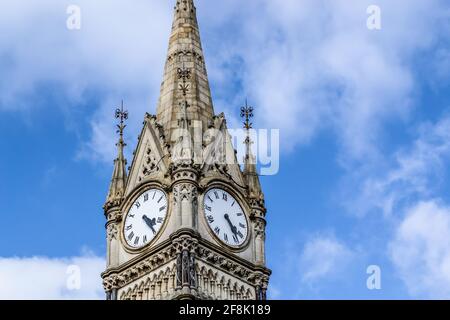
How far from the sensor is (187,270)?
70.2m

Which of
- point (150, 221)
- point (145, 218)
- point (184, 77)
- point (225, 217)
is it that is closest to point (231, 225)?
point (225, 217)

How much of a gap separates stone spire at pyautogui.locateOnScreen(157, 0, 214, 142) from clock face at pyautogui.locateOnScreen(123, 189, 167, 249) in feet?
11.9

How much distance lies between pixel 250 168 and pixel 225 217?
435 cm

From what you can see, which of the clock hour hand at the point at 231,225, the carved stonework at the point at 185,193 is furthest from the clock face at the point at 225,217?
the carved stonework at the point at 185,193

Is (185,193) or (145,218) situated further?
(145,218)

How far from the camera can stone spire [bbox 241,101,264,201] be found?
75938 millimetres

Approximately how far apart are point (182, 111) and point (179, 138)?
172cm

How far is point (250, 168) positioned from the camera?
7725 centimetres

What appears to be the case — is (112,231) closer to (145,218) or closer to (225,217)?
(145,218)

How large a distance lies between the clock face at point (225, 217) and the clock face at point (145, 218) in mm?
2276

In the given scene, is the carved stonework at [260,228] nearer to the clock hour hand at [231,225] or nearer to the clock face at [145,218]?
the clock hour hand at [231,225]

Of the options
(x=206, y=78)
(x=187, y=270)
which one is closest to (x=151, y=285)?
(x=187, y=270)

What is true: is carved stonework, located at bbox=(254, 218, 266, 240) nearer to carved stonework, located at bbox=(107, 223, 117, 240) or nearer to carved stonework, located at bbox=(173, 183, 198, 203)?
carved stonework, located at bbox=(173, 183, 198, 203)
